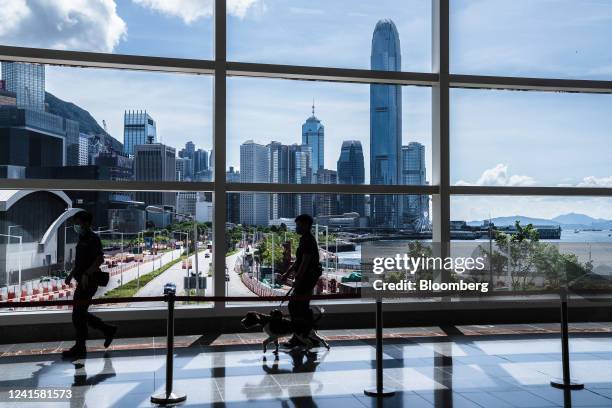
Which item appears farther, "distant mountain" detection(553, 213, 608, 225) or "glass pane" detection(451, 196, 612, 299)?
"distant mountain" detection(553, 213, 608, 225)

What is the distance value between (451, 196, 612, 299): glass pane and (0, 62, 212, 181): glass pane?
12.4 ft

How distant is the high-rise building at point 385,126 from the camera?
922 centimetres

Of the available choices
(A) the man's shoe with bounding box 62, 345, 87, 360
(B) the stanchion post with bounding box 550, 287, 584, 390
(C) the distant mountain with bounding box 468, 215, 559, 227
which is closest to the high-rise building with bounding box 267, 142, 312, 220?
(C) the distant mountain with bounding box 468, 215, 559, 227

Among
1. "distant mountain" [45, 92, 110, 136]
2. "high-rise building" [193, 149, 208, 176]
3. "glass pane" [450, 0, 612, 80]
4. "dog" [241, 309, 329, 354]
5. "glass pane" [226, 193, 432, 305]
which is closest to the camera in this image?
"dog" [241, 309, 329, 354]

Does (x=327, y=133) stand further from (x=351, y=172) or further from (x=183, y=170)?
(x=183, y=170)

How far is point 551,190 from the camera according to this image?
9.56 metres

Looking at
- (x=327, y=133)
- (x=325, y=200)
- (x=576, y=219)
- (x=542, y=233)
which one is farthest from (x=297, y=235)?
(x=576, y=219)

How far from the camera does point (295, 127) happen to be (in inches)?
360

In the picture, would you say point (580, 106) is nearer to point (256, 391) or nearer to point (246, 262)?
point (246, 262)

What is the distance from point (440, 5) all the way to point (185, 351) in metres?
5.79

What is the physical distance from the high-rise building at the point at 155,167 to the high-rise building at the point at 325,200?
6.42 ft

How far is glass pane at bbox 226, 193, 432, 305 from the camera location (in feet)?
28.6

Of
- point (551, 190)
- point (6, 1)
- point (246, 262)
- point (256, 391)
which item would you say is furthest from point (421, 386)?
point (6, 1)

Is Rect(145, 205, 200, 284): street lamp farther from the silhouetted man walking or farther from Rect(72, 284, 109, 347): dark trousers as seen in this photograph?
Rect(72, 284, 109, 347): dark trousers
